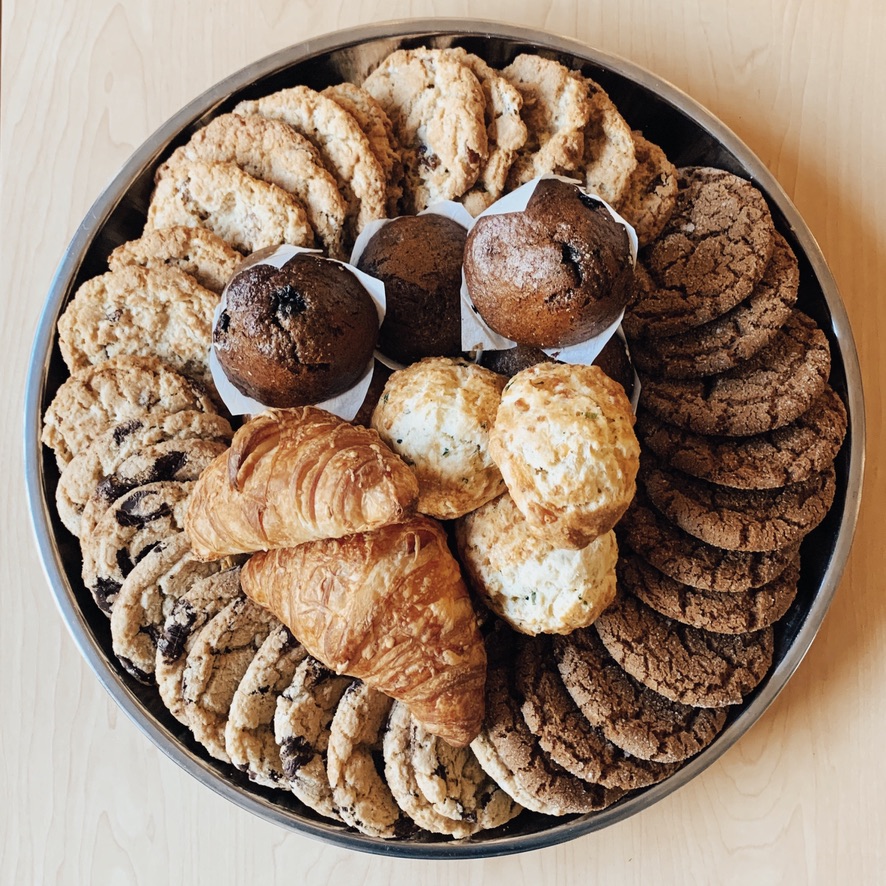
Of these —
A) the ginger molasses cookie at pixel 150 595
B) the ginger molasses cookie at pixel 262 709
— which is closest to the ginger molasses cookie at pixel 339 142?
the ginger molasses cookie at pixel 150 595

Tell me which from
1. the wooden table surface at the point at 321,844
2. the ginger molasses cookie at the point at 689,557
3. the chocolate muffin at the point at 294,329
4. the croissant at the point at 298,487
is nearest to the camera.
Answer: the croissant at the point at 298,487

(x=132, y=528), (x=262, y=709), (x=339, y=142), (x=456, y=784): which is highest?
(x=339, y=142)

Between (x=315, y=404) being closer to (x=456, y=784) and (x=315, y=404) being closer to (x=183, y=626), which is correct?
(x=183, y=626)

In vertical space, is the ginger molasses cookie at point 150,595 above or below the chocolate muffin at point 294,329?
below

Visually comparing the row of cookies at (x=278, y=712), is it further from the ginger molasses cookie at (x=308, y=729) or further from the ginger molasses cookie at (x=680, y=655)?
the ginger molasses cookie at (x=680, y=655)

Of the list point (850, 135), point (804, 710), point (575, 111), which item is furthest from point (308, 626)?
point (850, 135)

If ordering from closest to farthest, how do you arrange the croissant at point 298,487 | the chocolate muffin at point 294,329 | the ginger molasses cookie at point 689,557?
the croissant at point 298,487 < the chocolate muffin at point 294,329 < the ginger molasses cookie at point 689,557

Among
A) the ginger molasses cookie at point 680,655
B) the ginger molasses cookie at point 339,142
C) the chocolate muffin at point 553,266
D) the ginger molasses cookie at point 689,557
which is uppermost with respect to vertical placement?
the ginger molasses cookie at point 339,142

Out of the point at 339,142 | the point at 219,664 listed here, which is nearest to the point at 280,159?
the point at 339,142

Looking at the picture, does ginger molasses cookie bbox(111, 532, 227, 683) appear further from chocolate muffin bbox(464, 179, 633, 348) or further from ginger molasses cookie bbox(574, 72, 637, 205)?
ginger molasses cookie bbox(574, 72, 637, 205)
